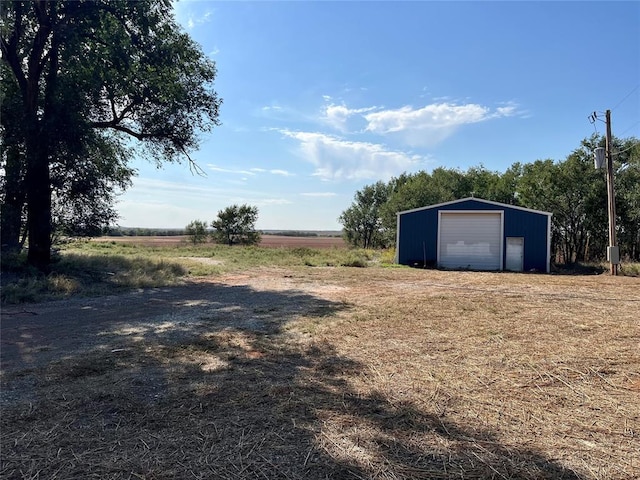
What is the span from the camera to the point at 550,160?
77.3 ft

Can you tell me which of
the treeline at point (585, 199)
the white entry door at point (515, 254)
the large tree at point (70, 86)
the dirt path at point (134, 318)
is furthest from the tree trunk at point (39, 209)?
the treeline at point (585, 199)

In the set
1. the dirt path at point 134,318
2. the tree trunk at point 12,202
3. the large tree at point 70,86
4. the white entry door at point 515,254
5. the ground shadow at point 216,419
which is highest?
the large tree at point 70,86

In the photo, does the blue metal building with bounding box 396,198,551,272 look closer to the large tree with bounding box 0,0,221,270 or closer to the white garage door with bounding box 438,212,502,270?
the white garage door with bounding box 438,212,502,270

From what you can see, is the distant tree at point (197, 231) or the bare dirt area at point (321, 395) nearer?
the bare dirt area at point (321, 395)

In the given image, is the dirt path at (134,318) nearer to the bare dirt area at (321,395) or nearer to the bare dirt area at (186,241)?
the bare dirt area at (321,395)

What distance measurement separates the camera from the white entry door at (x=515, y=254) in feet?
61.4

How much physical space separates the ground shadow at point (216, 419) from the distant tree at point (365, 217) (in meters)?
38.8

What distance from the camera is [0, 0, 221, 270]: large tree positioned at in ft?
34.4

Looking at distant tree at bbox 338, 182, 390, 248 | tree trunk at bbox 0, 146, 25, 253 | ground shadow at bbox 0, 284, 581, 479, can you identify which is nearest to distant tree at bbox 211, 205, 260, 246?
distant tree at bbox 338, 182, 390, 248

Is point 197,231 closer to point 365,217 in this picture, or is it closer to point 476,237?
point 365,217

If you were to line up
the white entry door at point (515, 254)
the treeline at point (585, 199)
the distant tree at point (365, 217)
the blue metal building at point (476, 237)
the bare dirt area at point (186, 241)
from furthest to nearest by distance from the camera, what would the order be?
the distant tree at point (365, 217), the bare dirt area at point (186, 241), the treeline at point (585, 199), the white entry door at point (515, 254), the blue metal building at point (476, 237)

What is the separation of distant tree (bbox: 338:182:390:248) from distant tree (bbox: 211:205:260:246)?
1046 centimetres

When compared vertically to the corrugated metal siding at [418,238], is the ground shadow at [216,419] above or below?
below

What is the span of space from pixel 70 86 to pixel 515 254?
1823 cm
